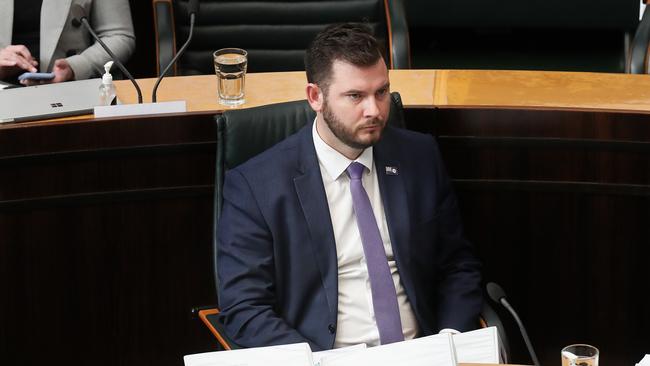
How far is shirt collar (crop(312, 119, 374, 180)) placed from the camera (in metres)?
2.34

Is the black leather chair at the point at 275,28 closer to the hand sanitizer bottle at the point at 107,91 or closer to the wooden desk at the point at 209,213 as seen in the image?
the wooden desk at the point at 209,213

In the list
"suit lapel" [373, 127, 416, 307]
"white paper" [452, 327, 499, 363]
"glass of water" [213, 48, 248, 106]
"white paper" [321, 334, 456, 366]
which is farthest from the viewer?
"glass of water" [213, 48, 248, 106]

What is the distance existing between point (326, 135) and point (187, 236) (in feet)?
1.68

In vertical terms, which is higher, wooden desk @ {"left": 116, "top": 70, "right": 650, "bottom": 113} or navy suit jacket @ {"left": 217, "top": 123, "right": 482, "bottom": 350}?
wooden desk @ {"left": 116, "top": 70, "right": 650, "bottom": 113}

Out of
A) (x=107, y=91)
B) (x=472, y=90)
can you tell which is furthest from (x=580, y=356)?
(x=107, y=91)

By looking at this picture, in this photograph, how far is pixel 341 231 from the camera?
2330mm

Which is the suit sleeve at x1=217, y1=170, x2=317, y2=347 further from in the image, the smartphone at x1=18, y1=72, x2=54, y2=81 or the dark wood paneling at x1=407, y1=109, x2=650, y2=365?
the smartphone at x1=18, y1=72, x2=54, y2=81

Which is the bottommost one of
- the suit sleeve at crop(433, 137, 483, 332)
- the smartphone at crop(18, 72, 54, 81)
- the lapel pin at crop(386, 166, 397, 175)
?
the suit sleeve at crop(433, 137, 483, 332)

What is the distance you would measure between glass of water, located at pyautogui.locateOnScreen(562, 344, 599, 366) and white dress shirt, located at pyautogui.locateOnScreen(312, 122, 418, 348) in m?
0.52

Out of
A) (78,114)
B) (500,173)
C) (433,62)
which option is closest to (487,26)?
(433,62)

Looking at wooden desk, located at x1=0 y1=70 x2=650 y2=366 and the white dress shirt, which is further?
wooden desk, located at x1=0 y1=70 x2=650 y2=366

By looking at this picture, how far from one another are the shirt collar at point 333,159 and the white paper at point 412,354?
0.61 m

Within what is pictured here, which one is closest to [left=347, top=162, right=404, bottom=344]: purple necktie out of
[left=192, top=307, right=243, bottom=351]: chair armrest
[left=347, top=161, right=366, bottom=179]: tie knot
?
[left=347, top=161, right=366, bottom=179]: tie knot

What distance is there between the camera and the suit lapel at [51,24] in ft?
10.8
